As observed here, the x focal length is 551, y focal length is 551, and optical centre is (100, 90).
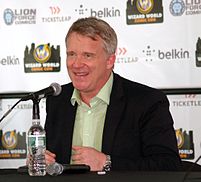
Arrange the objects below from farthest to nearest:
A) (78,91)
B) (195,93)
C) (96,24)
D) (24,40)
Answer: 1. (24,40)
2. (195,93)
3. (78,91)
4. (96,24)

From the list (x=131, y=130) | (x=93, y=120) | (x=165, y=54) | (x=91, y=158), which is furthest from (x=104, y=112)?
(x=165, y=54)

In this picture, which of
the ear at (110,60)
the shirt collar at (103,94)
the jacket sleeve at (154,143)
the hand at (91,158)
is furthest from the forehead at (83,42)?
the hand at (91,158)

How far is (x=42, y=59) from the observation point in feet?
14.7

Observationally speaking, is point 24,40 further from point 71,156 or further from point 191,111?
point 71,156

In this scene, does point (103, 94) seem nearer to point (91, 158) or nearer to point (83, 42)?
point (83, 42)

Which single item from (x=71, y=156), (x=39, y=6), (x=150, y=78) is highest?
(x=39, y=6)

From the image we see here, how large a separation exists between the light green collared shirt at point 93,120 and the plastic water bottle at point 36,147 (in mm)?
528

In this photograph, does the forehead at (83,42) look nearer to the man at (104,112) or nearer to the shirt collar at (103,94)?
the man at (104,112)

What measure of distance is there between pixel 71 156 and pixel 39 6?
Result: 6.71ft

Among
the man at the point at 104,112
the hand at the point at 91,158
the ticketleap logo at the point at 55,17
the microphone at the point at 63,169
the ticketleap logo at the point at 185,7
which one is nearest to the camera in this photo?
the microphone at the point at 63,169

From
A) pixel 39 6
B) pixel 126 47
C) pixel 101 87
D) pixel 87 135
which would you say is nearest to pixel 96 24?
pixel 101 87

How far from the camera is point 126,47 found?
14.1 feet

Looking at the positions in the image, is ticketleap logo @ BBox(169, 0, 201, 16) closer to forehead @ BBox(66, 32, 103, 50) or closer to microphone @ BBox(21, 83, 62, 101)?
forehead @ BBox(66, 32, 103, 50)

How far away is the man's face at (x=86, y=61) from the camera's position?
8.90 feet
